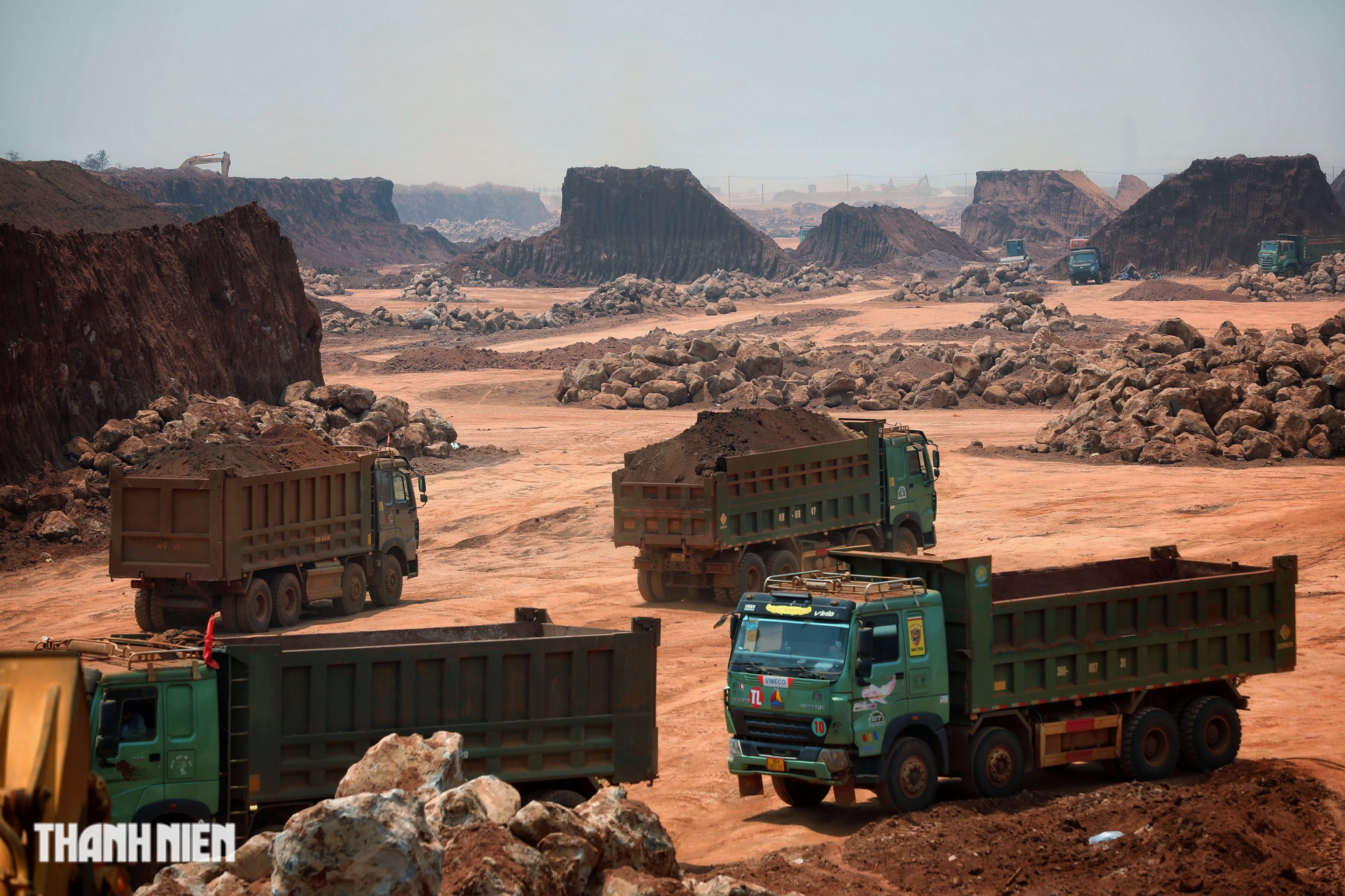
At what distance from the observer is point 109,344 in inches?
1347

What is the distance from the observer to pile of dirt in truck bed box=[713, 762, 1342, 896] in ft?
32.1

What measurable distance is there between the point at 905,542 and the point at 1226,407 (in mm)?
16831

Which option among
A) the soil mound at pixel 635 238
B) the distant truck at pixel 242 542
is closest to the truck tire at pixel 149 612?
the distant truck at pixel 242 542

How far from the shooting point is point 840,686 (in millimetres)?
10875

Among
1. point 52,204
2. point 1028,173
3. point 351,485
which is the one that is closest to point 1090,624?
point 351,485

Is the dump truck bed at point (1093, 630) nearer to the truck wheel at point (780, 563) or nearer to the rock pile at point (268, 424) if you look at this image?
the truck wheel at point (780, 563)

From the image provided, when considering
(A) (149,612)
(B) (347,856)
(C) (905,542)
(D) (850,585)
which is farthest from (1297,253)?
(B) (347,856)

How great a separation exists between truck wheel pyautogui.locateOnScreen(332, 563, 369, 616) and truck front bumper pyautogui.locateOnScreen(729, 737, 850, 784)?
11.6 m

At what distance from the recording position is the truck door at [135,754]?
8953 millimetres

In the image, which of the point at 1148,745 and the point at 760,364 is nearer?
the point at 1148,745

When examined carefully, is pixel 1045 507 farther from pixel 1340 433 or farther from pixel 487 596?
pixel 487 596

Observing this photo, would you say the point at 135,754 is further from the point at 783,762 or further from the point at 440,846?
the point at 783,762

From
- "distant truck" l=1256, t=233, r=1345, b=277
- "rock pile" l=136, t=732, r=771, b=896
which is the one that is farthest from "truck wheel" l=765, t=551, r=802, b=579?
"distant truck" l=1256, t=233, r=1345, b=277

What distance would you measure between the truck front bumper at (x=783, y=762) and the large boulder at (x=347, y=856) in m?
4.49
